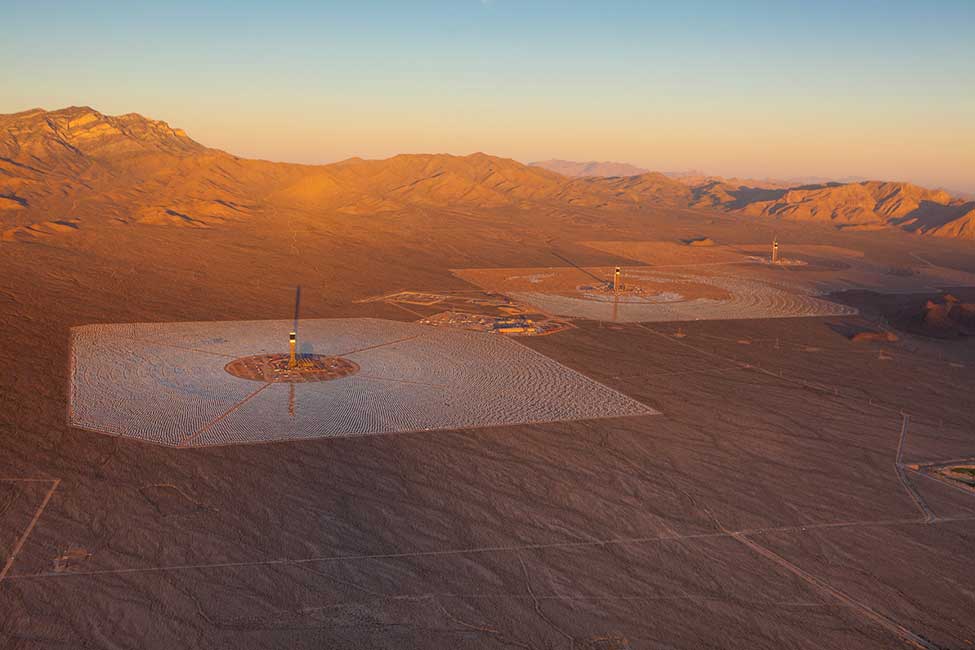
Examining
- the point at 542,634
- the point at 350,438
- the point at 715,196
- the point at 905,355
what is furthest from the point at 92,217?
the point at 715,196

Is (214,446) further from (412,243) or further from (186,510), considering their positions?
(412,243)

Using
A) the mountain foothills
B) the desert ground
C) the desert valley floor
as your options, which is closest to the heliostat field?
the desert ground

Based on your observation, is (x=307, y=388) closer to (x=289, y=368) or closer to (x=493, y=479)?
(x=289, y=368)

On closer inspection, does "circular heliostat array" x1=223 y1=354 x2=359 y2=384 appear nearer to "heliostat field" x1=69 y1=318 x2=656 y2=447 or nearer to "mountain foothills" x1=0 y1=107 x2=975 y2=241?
"heliostat field" x1=69 y1=318 x2=656 y2=447

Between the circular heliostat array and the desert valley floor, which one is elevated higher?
the circular heliostat array

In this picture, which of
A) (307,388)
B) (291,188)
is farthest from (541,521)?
(291,188)
